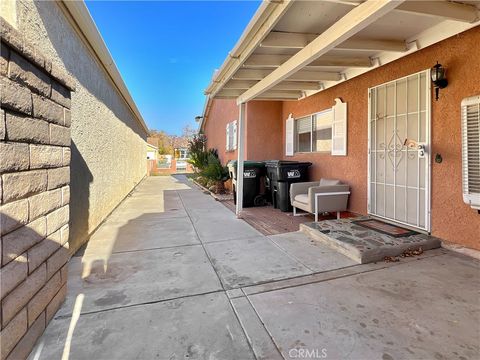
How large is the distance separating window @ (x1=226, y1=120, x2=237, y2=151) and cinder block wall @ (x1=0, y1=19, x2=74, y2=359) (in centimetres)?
849

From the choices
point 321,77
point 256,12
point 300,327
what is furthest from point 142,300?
point 321,77

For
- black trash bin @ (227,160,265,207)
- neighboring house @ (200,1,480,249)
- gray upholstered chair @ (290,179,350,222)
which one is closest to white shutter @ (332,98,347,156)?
neighboring house @ (200,1,480,249)

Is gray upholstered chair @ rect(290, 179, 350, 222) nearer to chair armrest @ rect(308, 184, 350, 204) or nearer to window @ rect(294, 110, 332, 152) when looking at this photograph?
chair armrest @ rect(308, 184, 350, 204)

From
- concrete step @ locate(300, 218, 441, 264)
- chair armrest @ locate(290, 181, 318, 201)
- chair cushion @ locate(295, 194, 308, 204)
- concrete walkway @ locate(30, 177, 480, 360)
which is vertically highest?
chair armrest @ locate(290, 181, 318, 201)

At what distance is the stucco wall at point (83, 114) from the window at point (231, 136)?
16.3ft

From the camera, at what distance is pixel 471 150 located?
11.3 feet

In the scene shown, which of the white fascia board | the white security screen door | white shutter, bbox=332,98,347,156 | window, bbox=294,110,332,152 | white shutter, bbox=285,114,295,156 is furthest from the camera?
white shutter, bbox=285,114,295,156

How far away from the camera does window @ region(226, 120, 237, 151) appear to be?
1099 cm

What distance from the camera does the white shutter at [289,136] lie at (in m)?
8.38

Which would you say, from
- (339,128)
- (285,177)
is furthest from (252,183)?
(339,128)

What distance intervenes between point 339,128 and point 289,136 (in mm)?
2416

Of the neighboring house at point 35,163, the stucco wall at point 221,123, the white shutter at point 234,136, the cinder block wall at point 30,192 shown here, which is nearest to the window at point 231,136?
the white shutter at point 234,136

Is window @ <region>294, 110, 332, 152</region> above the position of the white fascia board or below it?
below

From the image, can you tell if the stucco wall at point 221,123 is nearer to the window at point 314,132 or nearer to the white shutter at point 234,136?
the white shutter at point 234,136
